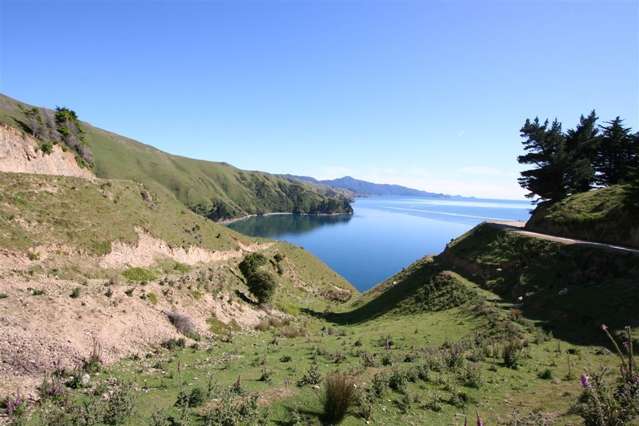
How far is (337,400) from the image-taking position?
9445 mm

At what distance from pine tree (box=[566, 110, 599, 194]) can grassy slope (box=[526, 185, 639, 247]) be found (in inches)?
159

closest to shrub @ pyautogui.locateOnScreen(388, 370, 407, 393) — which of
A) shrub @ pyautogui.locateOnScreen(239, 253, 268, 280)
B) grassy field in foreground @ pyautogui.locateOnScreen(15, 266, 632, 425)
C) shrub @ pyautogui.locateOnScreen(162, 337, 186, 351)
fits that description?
grassy field in foreground @ pyautogui.locateOnScreen(15, 266, 632, 425)

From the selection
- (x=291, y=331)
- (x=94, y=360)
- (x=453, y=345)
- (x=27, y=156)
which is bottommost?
(x=291, y=331)

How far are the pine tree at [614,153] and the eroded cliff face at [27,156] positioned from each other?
80.8m

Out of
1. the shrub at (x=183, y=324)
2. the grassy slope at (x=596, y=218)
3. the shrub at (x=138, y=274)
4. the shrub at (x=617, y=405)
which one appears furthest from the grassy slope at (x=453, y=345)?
the shrub at (x=138, y=274)

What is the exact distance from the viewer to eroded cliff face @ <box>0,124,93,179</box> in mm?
42719

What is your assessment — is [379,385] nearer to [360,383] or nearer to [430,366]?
[360,383]

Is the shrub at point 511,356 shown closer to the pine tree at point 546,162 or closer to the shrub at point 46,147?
the pine tree at point 546,162

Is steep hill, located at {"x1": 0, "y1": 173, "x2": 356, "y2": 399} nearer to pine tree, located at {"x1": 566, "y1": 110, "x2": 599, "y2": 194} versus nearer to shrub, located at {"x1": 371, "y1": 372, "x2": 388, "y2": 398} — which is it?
shrub, located at {"x1": 371, "y1": 372, "x2": 388, "y2": 398}

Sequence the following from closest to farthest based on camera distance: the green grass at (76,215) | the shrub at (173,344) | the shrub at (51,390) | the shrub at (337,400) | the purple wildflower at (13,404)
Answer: the purple wildflower at (13,404)
the shrub at (337,400)
the shrub at (51,390)
the shrub at (173,344)
the green grass at (76,215)

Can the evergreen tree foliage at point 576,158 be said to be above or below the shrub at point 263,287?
above

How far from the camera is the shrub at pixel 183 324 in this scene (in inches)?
872

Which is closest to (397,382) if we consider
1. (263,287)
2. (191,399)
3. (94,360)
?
(191,399)

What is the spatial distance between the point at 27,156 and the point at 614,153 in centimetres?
8547
